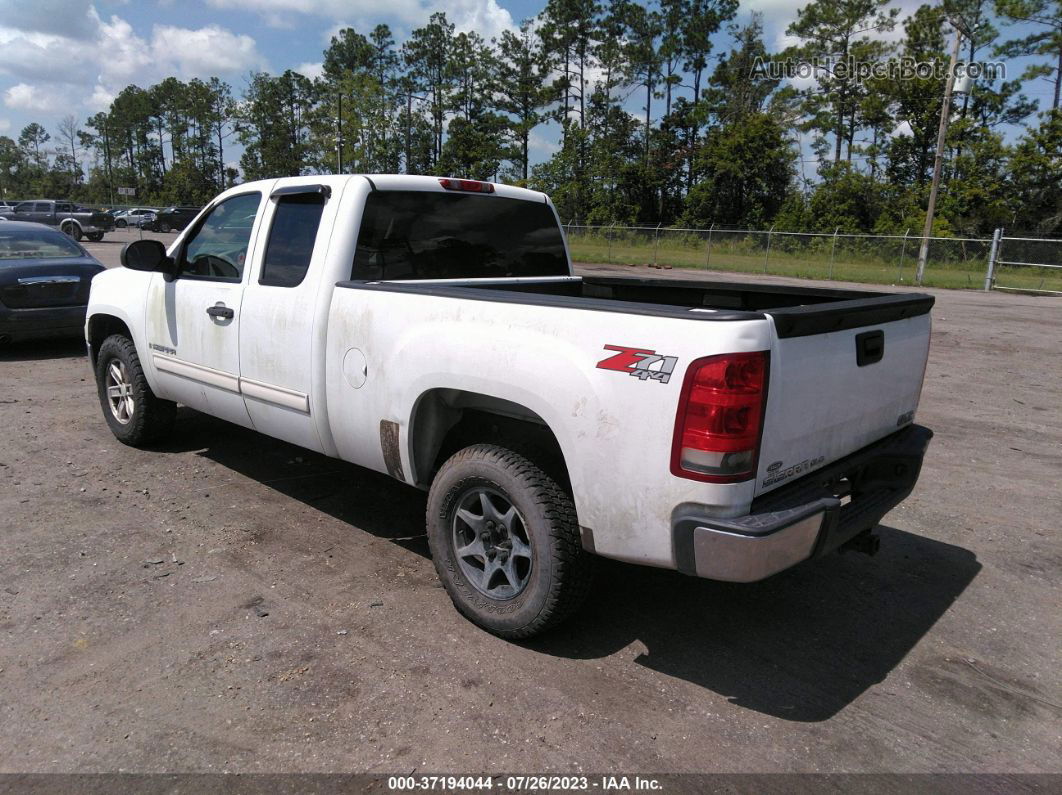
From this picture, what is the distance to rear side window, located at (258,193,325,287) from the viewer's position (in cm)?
424

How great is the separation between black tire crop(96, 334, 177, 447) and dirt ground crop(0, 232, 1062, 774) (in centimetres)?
51

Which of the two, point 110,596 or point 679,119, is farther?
point 679,119

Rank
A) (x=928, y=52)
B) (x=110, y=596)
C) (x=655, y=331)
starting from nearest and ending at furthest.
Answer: (x=655, y=331) → (x=110, y=596) → (x=928, y=52)

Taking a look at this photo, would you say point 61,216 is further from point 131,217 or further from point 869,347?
point 869,347

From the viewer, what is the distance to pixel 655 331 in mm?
2740

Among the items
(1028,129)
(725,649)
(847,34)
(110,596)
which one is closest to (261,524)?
(110,596)

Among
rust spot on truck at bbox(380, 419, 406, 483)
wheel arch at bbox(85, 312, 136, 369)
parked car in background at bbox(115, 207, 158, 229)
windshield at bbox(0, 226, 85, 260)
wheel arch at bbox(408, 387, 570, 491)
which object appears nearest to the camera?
wheel arch at bbox(408, 387, 570, 491)

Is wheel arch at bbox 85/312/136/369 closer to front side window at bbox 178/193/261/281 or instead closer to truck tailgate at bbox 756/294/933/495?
front side window at bbox 178/193/261/281

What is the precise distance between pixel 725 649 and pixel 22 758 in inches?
106

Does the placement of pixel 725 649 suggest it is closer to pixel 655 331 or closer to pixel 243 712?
pixel 655 331

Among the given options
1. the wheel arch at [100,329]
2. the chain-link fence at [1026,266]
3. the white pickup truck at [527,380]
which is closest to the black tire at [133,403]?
the wheel arch at [100,329]

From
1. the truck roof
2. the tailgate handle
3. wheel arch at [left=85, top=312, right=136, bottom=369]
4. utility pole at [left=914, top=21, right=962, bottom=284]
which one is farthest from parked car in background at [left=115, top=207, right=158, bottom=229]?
the tailgate handle

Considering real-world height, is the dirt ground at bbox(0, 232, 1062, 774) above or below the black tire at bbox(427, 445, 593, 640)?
below

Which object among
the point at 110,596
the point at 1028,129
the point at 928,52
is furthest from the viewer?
the point at 928,52
